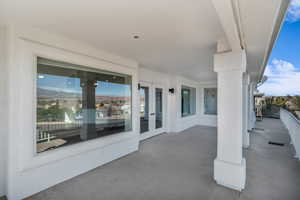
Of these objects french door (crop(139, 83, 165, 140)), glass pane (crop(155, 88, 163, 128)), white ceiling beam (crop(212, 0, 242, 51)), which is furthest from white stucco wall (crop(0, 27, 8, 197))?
glass pane (crop(155, 88, 163, 128))

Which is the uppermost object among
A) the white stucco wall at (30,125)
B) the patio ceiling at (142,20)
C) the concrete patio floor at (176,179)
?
the patio ceiling at (142,20)

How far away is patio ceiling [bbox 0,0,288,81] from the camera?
170cm

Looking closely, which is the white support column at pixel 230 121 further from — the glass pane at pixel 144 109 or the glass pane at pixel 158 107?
the glass pane at pixel 158 107

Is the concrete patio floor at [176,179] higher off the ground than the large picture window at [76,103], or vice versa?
the large picture window at [76,103]

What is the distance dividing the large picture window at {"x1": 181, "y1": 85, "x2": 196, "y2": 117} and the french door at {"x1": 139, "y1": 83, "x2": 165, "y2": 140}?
1.33 metres

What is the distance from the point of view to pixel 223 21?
1.54m

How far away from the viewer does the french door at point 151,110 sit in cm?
560

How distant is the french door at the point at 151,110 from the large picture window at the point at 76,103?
55.7 inches

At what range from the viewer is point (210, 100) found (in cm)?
845

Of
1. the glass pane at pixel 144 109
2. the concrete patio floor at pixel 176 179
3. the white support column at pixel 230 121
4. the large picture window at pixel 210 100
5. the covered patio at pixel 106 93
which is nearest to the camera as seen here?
the covered patio at pixel 106 93

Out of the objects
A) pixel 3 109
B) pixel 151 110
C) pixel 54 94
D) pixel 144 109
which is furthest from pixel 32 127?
pixel 151 110

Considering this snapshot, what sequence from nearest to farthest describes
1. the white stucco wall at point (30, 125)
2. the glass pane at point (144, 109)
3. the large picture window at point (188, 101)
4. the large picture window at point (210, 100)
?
the white stucco wall at point (30, 125) → the glass pane at point (144, 109) → the large picture window at point (188, 101) → the large picture window at point (210, 100)

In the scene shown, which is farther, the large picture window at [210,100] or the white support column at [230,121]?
the large picture window at [210,100]

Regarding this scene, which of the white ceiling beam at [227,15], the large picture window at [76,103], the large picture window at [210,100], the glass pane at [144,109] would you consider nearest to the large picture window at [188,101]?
the large picture window at [210,100]
